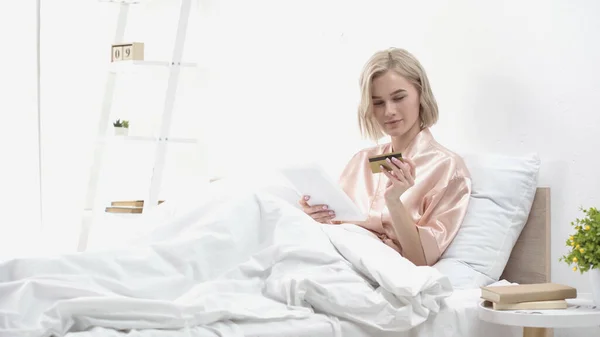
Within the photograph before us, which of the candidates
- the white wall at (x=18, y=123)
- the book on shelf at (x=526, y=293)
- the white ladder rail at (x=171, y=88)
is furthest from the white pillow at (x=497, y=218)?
the white wall at (x=18, y=123)

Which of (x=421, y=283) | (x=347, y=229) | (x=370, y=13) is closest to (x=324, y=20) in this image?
(x=370, y=13)

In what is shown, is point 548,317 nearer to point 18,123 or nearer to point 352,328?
point 352,328

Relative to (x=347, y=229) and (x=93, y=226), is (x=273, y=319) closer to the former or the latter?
(x=347, y=229)

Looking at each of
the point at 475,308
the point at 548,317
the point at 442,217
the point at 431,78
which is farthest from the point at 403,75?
the point at 548,317

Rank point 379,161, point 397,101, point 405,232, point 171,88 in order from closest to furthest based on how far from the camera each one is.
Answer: point 379,161
point 405,232
point 397,101
point 171,88

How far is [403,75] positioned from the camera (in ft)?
8.81

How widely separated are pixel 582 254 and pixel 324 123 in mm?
1952

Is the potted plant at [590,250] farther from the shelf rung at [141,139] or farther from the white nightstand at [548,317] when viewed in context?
the shelf rung at [141,139]

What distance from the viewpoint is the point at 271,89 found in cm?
414

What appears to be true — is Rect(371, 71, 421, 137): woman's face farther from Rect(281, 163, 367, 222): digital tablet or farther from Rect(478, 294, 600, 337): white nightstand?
Rect(478, 294, 600, 337): white nightstand

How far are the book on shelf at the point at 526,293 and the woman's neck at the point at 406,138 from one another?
84 cm

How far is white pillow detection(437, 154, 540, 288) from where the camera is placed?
96.3 inches

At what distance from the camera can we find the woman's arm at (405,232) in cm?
240

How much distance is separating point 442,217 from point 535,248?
30 cm
